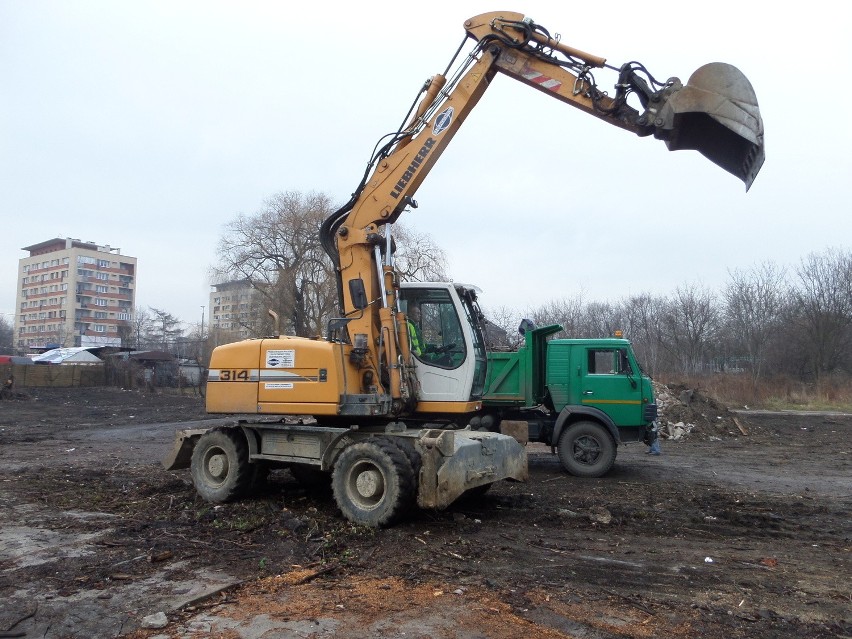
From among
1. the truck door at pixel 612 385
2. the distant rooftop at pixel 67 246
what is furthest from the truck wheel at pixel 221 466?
the distant rooftop at pixel 67 246

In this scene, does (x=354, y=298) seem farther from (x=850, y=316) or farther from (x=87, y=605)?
(x=850, y=316)

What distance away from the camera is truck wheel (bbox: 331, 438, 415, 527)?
6969mm

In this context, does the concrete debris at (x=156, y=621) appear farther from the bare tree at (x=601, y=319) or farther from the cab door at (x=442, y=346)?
the bare tree at (x=601, y=319)

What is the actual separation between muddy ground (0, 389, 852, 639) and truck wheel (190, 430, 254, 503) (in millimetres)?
265

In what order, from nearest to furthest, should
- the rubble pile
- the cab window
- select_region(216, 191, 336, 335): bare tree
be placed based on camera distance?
1. the cab window
2. the rubble pile
3. select_region(216, 191, 336, 335): bare tree

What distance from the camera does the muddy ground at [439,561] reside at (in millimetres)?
4684

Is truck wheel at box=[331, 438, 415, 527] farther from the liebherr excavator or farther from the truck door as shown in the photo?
the truck door

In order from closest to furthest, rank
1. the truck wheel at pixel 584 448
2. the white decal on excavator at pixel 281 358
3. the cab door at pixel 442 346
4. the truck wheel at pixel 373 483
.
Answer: the truck wheel at pixel 373 483 < the white decal on excavator at pixel 281 358 < the cab door at pixel 442 346 < the truck wheel at pixel 584 448

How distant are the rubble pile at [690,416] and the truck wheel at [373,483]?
13.2 meters

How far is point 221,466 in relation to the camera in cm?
873

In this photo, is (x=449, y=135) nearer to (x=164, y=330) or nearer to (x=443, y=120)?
(x=443, y=120)

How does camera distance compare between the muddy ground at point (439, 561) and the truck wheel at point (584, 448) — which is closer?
the muddy ground at point (439, 561)

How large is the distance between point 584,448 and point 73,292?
357 feet

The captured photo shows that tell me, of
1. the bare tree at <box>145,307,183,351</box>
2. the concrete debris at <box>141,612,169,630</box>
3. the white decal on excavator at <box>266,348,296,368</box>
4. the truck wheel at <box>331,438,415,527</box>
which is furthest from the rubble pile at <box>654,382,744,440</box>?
the bare tree at <box>145,307,183,351</box>
